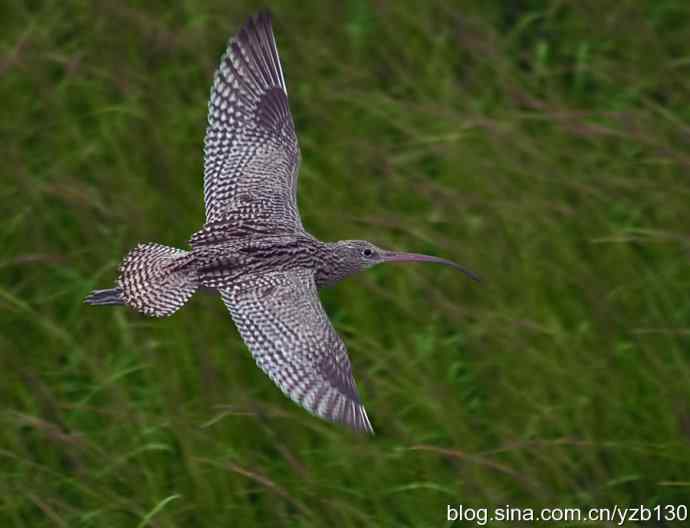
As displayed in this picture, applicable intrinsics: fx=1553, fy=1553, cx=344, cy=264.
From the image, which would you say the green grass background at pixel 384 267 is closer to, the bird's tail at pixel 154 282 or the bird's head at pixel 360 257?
the bird's head at pixel 360 257

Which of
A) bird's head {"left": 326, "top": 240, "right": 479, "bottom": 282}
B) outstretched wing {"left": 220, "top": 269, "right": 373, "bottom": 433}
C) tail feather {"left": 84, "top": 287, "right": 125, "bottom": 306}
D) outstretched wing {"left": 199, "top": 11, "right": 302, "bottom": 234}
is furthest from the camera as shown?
outstretched wing {"left": 199, "top": 11, "right": 302, "bottom": 234}

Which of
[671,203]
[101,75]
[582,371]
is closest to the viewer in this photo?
[582,371]

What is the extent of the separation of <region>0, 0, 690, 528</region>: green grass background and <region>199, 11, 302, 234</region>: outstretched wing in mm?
479

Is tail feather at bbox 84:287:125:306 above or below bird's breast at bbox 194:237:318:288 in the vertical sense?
below

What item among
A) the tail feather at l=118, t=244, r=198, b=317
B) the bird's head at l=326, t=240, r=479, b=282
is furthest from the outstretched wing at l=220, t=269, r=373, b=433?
the bird's head at l=326, t=240, r=479, b=282

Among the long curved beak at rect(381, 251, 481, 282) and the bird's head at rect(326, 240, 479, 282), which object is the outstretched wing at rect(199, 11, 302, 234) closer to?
the bird's head at rect(326, 240, 479, 282)

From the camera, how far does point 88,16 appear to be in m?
10.1

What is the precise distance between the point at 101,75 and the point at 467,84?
2.38 metres

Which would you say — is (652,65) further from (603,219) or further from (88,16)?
(88,16)

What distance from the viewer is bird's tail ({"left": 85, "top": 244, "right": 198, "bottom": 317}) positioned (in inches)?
282

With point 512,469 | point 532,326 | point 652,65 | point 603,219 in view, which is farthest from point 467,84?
point 512,469

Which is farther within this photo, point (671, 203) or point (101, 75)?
point (101, 75)

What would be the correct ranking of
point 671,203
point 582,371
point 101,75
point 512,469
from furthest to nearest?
point 101,75 → point 671,203 → point 582,371 → point 512,469

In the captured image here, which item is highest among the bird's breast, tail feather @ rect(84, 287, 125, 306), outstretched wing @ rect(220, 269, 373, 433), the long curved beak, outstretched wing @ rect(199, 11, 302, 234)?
outstretched wing @ rect(199, 11, 302, 234)
